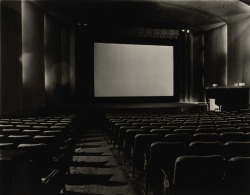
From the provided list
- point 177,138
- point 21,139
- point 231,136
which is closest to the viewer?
point 21,139

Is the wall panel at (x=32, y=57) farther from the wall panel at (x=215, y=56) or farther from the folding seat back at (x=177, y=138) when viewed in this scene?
the wall panel at (x=215, y=56)

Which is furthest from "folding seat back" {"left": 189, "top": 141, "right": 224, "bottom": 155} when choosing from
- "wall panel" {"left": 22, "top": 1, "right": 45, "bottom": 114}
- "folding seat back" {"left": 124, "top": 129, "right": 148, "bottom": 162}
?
"wall panel" {"left": 22, "top": 1, "right": 45, "bottom": 114}

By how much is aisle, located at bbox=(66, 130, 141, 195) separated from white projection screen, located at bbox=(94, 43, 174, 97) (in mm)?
9993

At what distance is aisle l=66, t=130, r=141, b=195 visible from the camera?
11.0ft

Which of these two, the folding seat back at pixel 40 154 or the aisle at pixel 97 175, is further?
the aisle at pixel 97 175

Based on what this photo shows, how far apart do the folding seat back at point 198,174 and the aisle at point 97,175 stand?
116 cm

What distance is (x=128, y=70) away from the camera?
15922 millimetres

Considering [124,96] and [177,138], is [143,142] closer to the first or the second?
[177,138]

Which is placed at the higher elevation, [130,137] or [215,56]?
[215,56]

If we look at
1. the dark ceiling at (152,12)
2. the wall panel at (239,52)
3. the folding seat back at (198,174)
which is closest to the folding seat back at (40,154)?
the folding seat back at (198,174)

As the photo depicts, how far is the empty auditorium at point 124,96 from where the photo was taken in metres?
2.72

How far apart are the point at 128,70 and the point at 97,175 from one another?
12.3 meters

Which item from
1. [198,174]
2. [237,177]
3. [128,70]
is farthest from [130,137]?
[128,70]

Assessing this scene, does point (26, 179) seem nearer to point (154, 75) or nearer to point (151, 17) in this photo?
point (151, 17)
